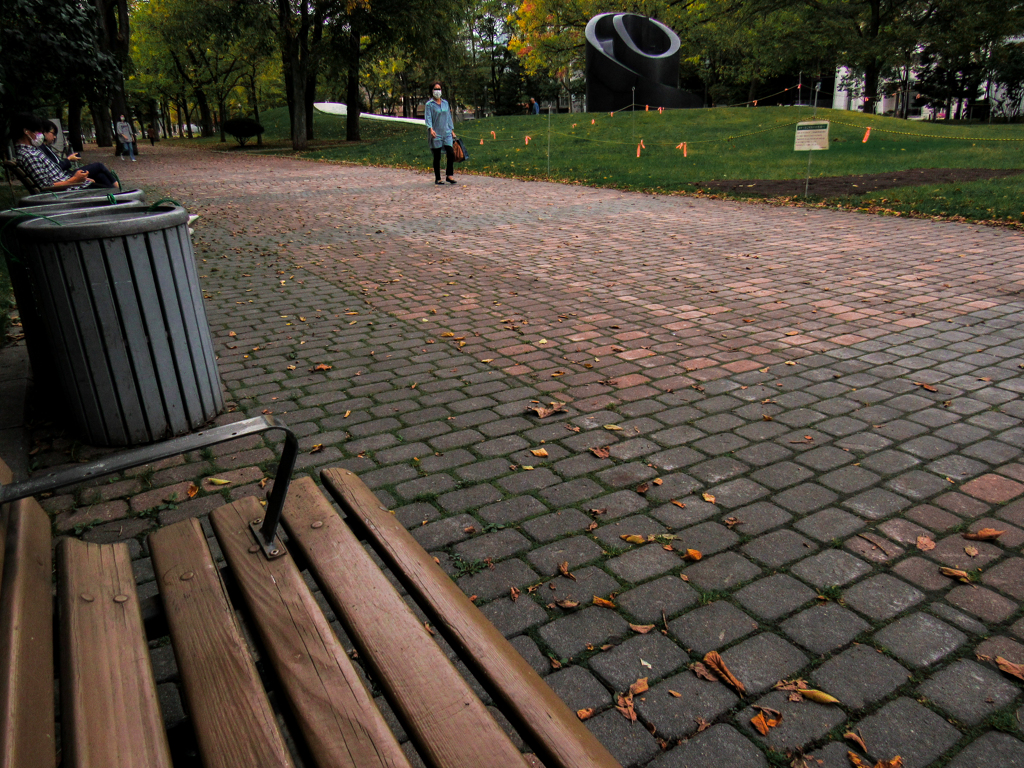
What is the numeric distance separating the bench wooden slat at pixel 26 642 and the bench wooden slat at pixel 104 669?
0.04 metres

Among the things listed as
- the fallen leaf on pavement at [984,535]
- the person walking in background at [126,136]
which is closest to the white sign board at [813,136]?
the fallen leaf on pavement at [984,535]

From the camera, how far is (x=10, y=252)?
4113 mm

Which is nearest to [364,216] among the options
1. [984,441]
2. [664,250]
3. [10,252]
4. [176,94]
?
[664,250]

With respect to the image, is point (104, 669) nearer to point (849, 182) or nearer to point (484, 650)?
point (484, 650)

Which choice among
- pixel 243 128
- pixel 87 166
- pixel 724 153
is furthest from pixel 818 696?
pixel 243 128

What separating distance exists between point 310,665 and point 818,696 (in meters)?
1.48

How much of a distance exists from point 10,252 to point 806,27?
40855mm

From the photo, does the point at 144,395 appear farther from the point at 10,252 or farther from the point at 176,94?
the point at 176,94

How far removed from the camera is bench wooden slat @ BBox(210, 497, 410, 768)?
144 cm

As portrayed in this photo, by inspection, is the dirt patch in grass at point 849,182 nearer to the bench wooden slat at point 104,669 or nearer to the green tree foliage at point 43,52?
the green tree foliage at point 43,52

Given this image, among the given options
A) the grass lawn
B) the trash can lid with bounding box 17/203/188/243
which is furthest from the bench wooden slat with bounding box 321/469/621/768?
the grass lawn

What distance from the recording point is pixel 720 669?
234 cm

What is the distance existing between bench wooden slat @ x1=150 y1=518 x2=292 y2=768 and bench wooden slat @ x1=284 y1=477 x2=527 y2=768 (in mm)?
238

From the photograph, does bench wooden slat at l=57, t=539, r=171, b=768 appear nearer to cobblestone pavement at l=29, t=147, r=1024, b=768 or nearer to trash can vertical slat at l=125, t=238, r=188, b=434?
cobblestone pavement at l=29, t=147, r=1024, b=768
